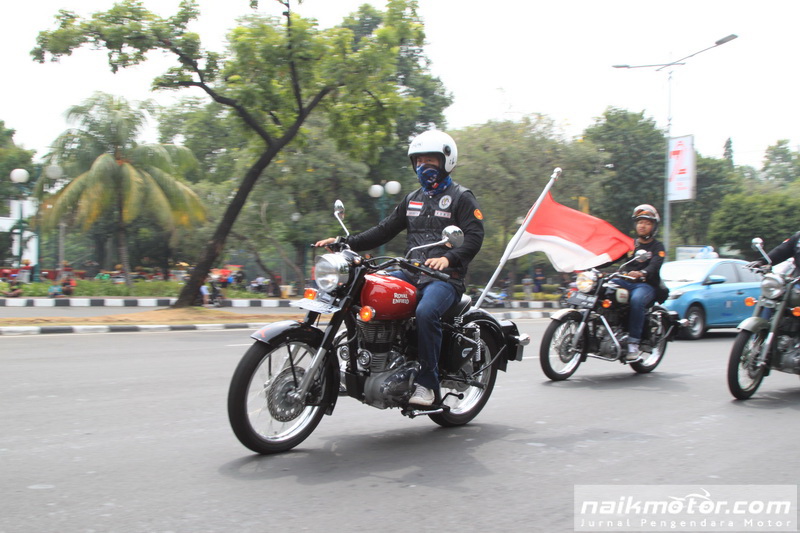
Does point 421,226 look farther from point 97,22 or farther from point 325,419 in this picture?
point 97,22

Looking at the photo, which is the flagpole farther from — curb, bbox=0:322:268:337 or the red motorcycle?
curb, bbox=0:322:268:337

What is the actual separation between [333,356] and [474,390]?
1.57m

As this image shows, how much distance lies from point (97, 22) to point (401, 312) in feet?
45.6

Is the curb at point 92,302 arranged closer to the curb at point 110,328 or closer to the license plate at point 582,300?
the curb at point 110,328

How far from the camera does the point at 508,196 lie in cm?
3019

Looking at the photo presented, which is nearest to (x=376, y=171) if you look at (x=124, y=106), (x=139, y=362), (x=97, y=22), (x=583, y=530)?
(x=124, y=106)

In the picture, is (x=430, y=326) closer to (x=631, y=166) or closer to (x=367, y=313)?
(x=367, y=313)

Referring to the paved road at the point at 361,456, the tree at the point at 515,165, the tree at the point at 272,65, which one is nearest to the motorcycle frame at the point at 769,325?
the paved road at the point at 361,456

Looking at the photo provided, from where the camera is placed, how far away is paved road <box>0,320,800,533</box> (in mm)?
3350

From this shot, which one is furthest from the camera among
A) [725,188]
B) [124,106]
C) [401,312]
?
[725,188]

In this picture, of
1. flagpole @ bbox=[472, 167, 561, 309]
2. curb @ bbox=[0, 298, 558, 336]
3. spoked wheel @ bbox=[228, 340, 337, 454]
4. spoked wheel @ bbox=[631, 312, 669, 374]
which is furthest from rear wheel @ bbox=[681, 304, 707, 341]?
spoked wheel @ bbox=[228, 340, 337, 454]

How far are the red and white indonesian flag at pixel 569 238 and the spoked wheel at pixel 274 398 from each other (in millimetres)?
4069

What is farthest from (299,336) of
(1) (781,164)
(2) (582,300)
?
(1) (781,164)

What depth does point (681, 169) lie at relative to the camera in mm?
21672
